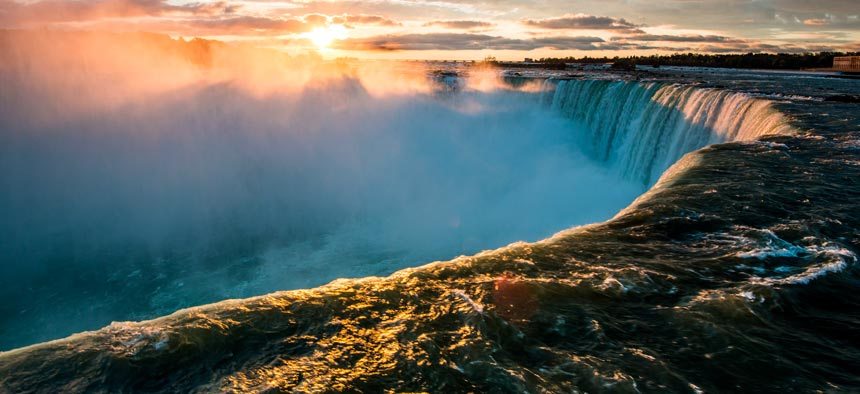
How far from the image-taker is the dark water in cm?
392

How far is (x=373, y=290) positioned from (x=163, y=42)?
3427 cm

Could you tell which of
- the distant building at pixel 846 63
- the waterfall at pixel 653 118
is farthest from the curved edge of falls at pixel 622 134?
the distant building at pixel 846 63

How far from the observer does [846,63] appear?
40938 mm

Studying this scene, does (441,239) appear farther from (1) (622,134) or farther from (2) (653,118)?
(1) (622,134)

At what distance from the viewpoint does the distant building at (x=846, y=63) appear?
39281mm

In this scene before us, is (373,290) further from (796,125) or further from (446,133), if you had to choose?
(446,133)

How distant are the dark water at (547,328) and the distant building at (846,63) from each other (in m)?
44.9

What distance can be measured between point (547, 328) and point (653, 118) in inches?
717

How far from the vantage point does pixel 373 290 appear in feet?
17.4

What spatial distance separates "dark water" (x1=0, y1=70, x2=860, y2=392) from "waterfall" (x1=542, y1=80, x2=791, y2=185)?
9.14 m

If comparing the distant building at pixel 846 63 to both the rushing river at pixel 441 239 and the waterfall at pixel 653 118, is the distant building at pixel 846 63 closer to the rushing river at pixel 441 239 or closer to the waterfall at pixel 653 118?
the rushing river at pixel 441 239

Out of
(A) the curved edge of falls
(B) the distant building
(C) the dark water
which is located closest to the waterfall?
(A) the curved edge of falls

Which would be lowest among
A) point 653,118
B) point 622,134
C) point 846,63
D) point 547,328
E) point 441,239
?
point 441,239

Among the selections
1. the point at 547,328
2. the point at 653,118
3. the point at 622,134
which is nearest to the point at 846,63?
the point at 622,134
